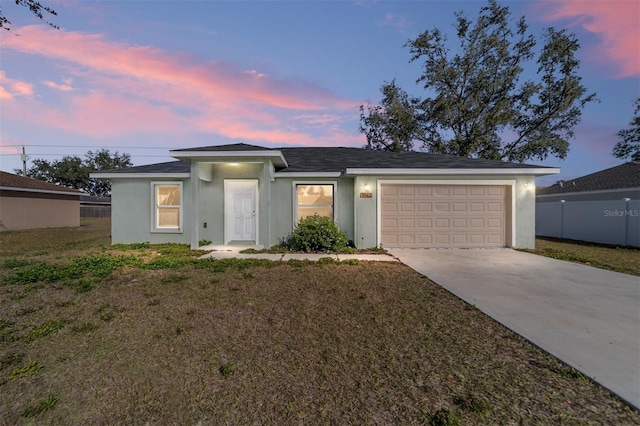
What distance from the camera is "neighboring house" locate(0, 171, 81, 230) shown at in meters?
17.0

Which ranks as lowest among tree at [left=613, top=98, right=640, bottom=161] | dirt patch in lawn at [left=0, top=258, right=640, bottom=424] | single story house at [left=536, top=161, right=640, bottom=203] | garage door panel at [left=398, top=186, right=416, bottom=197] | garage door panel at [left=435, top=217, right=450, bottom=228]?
dirt patch in lawn at [left=0, top=258, right=640, bottom=424]

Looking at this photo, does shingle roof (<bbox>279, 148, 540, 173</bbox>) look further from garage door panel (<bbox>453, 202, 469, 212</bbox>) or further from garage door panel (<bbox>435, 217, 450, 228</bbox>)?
garage door panel (<bbox>435, 217, 450, 228</bbox>)

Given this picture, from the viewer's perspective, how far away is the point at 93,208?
32688 mm

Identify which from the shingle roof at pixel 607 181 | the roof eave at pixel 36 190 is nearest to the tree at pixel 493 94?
the shingle roof at pixel 607 181

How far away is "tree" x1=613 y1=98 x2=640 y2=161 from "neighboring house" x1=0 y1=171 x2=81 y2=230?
1767 inches

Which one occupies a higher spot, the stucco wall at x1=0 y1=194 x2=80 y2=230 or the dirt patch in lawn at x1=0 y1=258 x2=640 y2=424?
the stucco wall at x1=0 y1=194 x2=80 y2=230

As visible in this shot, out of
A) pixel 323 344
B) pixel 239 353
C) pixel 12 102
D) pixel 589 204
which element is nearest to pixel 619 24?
pixel 589 204

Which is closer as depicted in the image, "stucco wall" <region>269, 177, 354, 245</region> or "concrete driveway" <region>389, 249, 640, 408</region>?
"concrete driveway" <region>389, 249, 640, 408</region>

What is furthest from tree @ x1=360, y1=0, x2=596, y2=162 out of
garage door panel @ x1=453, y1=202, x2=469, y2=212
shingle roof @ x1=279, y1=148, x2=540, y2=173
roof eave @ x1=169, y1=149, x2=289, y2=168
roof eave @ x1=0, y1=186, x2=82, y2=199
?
roof eave @ x1=0, y1=186, x2=82, y2=199

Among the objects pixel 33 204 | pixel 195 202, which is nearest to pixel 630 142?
pixel 195 202

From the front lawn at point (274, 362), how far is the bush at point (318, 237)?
3.79m

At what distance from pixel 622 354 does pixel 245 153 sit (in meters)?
8.31

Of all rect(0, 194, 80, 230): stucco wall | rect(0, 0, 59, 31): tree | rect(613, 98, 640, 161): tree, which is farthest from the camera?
rect(613, 98, 640, 161): tree

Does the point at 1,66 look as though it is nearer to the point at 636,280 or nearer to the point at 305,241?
the point at 305,241
